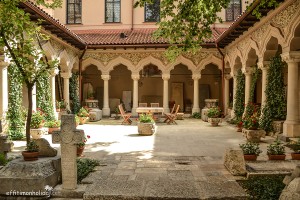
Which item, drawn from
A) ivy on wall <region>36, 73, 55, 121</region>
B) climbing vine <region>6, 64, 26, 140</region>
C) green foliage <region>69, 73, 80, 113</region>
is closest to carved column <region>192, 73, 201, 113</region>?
green foliage <region>69, 73, 80, 113</region>

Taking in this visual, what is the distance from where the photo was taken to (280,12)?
9.88 meters

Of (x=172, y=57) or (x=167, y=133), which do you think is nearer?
(x=172, y=57)

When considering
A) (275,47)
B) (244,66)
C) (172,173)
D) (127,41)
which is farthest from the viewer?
(127,41)

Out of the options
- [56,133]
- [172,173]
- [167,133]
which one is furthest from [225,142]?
[56,133]

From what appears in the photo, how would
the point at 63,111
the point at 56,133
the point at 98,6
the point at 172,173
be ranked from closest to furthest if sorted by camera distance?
1. the point at 56,133
2. the point at 172,173
3. the point at 63,111
4. the point at 98,6

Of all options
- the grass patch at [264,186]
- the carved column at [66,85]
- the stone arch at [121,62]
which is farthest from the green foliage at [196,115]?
the grass patch at [264,186]

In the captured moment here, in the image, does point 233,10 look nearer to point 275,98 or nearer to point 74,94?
point 275,98

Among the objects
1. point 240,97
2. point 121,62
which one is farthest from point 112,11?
point 240,97

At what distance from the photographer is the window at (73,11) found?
21.2 metres

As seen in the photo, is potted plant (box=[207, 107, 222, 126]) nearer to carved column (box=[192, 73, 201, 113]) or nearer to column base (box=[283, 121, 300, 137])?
carved column (box=[192, 73, 201, 113])

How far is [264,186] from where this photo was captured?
16.5 feet

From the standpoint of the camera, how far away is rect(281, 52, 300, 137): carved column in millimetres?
9648

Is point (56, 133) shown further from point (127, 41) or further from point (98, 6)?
point (98, 6)

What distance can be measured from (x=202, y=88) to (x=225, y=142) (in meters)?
12.5
